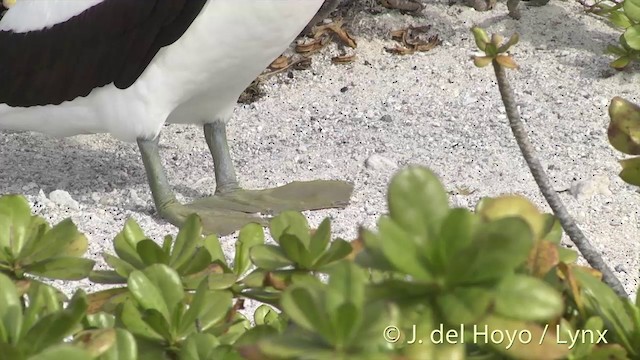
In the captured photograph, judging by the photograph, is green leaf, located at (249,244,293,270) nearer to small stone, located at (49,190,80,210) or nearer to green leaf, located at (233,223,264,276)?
green leaf, located at (233,223,264,276)

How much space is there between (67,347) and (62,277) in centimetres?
26

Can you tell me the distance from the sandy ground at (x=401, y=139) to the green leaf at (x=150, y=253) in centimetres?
154

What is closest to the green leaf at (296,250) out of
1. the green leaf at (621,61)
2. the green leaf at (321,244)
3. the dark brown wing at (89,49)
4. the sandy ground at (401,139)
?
the green leaf at (321,244)

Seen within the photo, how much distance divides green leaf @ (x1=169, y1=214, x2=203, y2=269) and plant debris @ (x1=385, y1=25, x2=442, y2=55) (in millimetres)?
3038

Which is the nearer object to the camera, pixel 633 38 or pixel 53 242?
pixel 53 242

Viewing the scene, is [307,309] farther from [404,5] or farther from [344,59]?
[404,5]

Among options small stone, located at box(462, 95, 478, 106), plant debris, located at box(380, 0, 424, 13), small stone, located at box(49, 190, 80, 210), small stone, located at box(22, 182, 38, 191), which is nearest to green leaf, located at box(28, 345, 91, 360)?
small stone, located at box(49, 190, 80, 210)

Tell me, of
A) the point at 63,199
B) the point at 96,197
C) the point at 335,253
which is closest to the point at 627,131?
the point at 335,253

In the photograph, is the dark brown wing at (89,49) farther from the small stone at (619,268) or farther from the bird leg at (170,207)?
the small stone at (619,268)

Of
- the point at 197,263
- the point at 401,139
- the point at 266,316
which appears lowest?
the point at 401,139

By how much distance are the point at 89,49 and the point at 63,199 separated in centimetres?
42

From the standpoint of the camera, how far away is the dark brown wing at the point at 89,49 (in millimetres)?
2393

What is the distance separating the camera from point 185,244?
2.60ft

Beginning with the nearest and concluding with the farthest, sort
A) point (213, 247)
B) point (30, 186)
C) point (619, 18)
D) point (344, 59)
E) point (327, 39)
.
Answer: point (213, 247) → point (30, 186) → point (619, 18) → point (344, 59) → point (327, 39)
